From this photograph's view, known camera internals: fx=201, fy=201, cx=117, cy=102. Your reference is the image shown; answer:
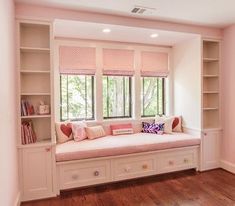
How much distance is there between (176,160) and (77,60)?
2484 millimetres

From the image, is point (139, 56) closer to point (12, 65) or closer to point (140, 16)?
point (140, 16)

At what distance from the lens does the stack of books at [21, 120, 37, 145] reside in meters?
2.69

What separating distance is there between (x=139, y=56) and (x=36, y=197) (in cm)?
304

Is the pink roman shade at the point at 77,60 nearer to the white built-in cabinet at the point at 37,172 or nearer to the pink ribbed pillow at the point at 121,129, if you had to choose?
the pink ribbed pillow at the point at 121,129

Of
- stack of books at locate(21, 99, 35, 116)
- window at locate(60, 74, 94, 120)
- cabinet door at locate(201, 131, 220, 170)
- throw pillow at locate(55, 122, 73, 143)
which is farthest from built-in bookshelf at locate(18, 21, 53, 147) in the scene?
cabinet door at locate(201, 131, 220, 170)

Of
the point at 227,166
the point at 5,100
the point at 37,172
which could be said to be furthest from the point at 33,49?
the point at 227,166

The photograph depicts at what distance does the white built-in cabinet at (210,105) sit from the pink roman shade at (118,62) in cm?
137

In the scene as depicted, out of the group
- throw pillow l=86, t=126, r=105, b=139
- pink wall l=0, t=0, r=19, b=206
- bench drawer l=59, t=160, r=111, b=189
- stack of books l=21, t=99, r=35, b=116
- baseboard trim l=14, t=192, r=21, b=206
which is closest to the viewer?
pink wall l=0, t=0, r=19, b=206

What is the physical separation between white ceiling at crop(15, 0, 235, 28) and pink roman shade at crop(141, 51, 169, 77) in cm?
104

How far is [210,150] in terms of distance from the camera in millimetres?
3662

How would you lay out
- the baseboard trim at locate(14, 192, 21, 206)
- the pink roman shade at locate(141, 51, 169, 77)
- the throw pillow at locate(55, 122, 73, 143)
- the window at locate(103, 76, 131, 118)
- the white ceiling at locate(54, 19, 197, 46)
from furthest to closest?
the pink roman shade at locate(141, 51, 169, 77) < the window at locate(103, 76, 131, 118) < the throw pillow at locate(55, 122, 73, 143) < the white ceiling at locate(54, 19, 197, 46) < the baseboard trim at locate(14, 192, 21, 206)

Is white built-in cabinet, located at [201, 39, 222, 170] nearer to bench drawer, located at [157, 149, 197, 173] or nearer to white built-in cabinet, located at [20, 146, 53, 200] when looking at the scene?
bench drawer, located at [157, 149, 197, 173]

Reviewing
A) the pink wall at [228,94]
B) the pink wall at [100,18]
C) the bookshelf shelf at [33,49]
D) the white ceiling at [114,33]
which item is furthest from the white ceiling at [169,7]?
the bookshelf shelf at [33,49]

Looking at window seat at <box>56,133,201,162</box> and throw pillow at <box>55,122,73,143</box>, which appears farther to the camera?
throw pillow at <box>55,122,73,143</box>
